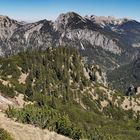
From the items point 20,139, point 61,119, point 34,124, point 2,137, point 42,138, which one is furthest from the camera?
point 61,119

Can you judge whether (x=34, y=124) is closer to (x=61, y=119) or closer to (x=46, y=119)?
(x=46, y=119)

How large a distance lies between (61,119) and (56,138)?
154 ft

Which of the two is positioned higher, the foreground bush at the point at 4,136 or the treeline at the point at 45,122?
the foreground bush at the point at 4,136

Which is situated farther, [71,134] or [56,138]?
[71,134]

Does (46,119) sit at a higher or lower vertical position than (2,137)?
lower

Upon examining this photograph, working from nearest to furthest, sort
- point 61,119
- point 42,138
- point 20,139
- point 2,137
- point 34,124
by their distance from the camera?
point 2,137, point 20,139, point 42,138, point 34,124, point 61,119

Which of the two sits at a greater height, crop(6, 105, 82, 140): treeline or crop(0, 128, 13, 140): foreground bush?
crop(0, 128, 13, 140): foreground bush

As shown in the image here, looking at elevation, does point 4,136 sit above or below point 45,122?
above

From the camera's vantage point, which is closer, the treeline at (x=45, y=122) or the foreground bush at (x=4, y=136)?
the foreground bush at (x=4, y=136)

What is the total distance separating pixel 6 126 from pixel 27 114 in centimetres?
3861

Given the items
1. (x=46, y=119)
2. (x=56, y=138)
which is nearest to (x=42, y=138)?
(x=56, y=138)

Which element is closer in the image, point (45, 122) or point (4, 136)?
point (4, 136)

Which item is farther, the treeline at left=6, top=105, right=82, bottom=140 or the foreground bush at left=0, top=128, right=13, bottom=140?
the treeline at left=6, top=105, right=82, bottom=140

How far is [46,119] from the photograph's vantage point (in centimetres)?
17312
